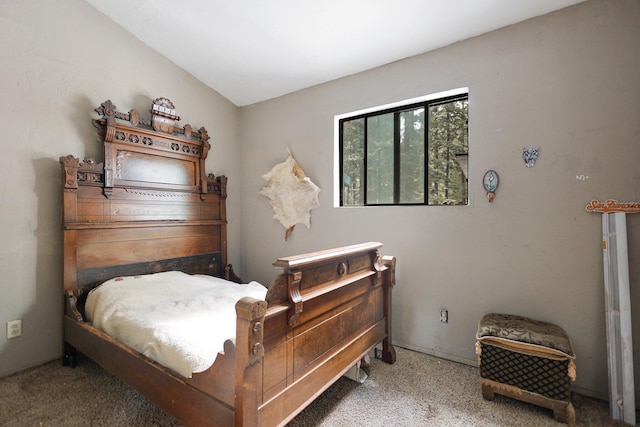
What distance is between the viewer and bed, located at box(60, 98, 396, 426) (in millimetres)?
1286

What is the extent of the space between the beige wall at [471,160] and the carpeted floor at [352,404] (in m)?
0.30

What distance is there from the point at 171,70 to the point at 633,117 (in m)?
3.73

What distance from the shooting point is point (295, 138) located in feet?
11.0

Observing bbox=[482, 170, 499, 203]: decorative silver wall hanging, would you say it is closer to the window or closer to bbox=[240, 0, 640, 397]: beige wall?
bbox=[240, 0, 640, 397]: beige wall

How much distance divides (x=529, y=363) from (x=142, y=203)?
10.5ft

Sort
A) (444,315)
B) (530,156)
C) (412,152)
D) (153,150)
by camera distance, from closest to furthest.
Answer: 1. (530,156)
2. (444,315)
3. (412,152)
4. (153,150)

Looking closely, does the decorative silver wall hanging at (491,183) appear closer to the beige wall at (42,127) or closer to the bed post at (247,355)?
the bed post at (247,355)

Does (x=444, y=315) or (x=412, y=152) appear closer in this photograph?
(x=444, y=315)

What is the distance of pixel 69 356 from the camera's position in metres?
2.41

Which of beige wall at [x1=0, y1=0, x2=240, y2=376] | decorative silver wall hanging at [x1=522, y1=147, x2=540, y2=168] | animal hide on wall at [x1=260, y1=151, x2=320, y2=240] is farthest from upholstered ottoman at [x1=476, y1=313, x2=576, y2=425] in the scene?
beige wall at [x1=0, y1=0, x2=240, y2=376]

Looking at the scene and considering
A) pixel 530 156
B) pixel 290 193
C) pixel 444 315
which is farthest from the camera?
pixel 290 193

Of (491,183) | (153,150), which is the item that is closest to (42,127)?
(153,150)

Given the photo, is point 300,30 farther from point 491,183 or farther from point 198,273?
point 198,273

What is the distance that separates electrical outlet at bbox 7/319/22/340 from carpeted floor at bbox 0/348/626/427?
0.28 meters
